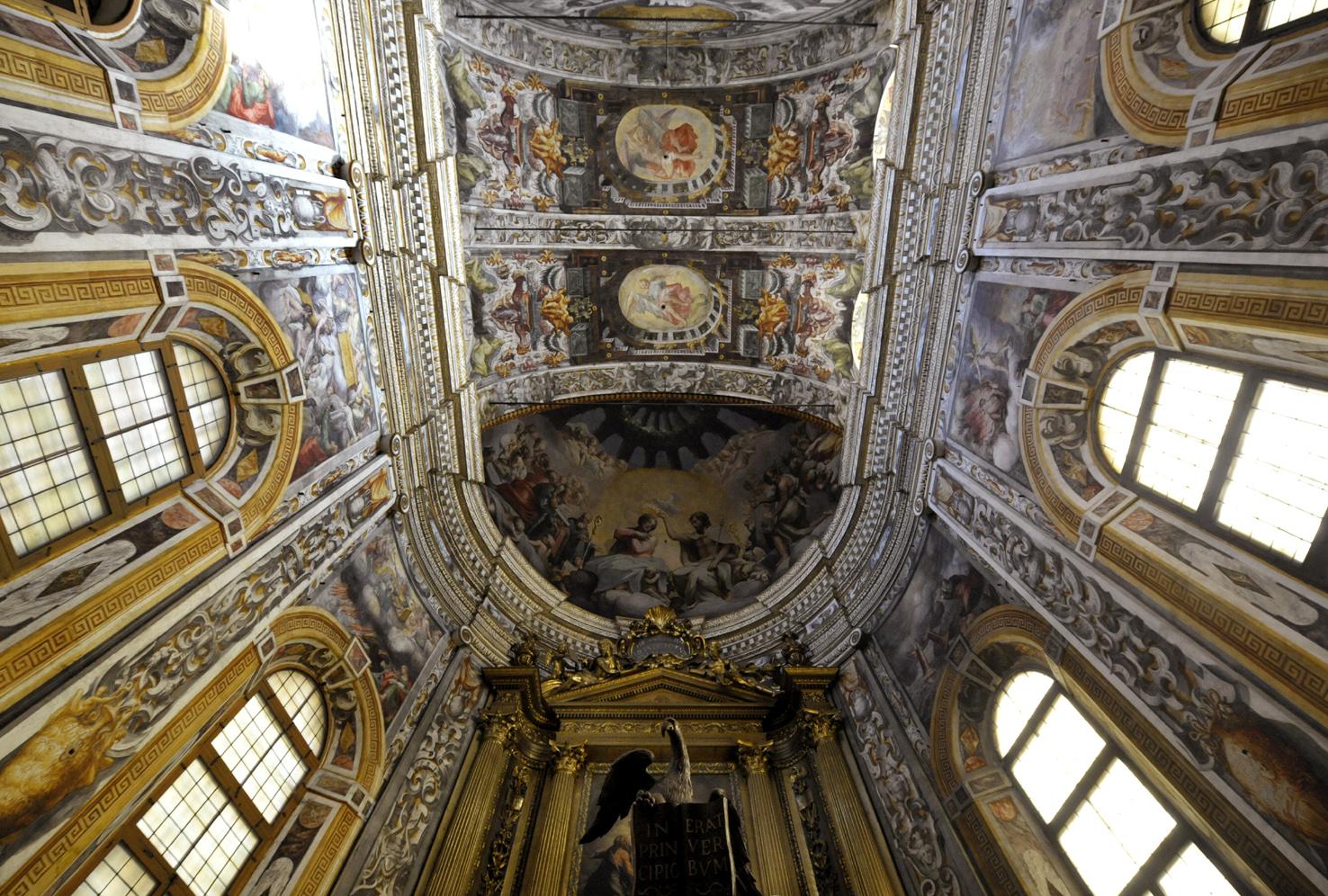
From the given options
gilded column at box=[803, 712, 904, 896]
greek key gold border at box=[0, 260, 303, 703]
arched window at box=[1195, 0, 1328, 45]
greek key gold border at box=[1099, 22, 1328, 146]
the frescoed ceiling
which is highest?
the frescoed ceiling

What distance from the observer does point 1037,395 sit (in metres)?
7.86

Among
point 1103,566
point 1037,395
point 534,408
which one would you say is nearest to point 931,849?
point 1103,566

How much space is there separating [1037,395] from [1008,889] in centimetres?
556

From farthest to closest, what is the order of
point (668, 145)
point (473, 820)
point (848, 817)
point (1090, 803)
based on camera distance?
A: point (668, 145) → point (848, 817) → point (473, 820) → point (1090, 803)

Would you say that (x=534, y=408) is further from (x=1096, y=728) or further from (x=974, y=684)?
(x=1096, y=728)

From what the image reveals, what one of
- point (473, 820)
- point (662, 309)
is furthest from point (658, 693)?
point (662, 309)

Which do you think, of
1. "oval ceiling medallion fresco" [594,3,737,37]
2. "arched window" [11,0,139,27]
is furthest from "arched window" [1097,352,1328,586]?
"arched window" [11,0,139,27]

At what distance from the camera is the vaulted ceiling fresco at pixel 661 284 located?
1218cm

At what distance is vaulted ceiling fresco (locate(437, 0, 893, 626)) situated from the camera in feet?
40.0

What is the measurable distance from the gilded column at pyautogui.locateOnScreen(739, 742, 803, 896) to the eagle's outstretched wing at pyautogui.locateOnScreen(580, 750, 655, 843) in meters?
2.67

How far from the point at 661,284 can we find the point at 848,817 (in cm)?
1045

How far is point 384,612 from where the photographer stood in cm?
985

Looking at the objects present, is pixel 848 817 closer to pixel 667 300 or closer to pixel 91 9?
pixel 667 300

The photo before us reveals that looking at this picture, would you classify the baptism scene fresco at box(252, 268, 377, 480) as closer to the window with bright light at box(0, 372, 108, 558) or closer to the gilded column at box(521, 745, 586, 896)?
the window with bright light at box(0, 372, 108, 558)
